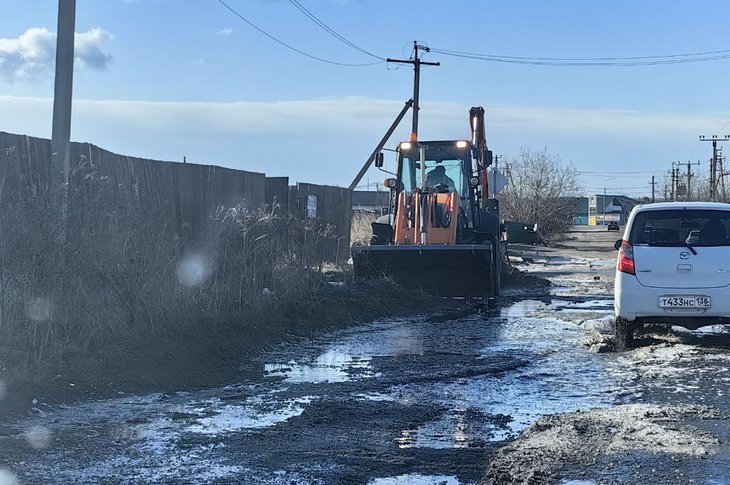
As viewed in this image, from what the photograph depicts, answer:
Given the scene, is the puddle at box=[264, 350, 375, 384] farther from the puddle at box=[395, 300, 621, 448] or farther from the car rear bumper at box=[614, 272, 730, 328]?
the car rear bumper at box=[614, 272, 730, 328]

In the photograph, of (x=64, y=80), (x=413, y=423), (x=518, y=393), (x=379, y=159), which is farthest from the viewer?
(x=379, y=159)

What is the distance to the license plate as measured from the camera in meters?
10.3

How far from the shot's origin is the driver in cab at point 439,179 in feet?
60.5

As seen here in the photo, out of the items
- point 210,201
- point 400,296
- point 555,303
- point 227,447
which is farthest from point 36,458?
point 555,303

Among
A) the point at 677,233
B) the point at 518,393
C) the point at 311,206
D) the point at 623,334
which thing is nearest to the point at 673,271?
the point at 677,233

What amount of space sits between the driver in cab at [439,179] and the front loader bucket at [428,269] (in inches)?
104

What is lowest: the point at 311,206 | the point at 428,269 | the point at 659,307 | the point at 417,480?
the point at 417,480

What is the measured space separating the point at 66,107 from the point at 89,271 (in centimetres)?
214

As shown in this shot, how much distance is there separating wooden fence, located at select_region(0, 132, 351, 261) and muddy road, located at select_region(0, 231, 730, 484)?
2.89 m

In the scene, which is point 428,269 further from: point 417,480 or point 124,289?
point 417,480

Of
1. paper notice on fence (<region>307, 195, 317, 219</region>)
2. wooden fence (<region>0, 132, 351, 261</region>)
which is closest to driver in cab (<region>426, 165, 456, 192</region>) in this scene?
wooden fence (<region>0, 132, 351, 261</region>)

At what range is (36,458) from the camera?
5.87 metres

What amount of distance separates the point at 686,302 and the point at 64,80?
25.0 feet

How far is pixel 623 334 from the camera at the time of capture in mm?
10859
